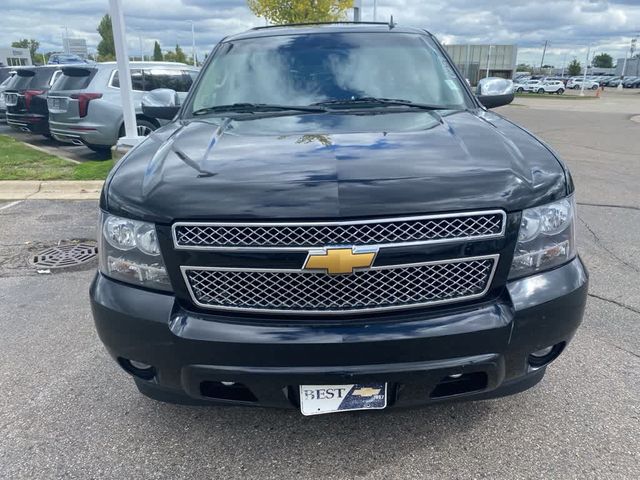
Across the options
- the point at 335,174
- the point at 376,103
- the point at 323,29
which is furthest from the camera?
the point at 323,29

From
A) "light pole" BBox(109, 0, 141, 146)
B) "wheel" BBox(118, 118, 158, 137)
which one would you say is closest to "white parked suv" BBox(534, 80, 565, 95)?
"wheel" BBox(118, 118, 158, 137)

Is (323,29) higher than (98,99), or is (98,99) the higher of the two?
(323,29)

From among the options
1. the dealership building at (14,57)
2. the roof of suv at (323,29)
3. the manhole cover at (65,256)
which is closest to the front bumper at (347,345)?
the roof of suv at (323,29)

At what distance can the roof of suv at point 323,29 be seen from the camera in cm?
376

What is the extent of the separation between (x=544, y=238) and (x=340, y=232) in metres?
0.84

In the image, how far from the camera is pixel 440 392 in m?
2.10

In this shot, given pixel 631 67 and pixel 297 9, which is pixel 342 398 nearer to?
pixel 297 9

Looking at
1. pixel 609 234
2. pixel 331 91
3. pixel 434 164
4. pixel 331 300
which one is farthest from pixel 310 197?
pixel 609 234

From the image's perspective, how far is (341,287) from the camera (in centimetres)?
197

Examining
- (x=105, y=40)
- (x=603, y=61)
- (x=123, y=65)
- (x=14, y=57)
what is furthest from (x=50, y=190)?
(x=603, y=61)

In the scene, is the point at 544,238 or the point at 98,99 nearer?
the point at 544,238

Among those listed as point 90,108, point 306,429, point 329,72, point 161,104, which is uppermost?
point 329,72

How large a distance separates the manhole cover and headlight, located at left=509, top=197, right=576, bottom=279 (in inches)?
159

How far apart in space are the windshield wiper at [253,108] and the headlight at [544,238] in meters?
1.42
